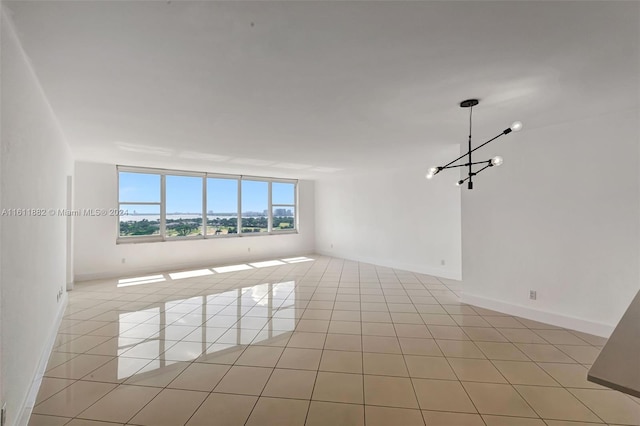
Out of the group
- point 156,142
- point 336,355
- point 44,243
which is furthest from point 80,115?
point 336,355

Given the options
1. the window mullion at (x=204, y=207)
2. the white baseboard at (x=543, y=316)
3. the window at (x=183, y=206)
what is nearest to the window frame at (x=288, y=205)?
the window mullion at (x=204, y=207)

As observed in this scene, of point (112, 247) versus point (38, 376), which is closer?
point (38, 376)

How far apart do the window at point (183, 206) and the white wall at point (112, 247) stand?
36 cm

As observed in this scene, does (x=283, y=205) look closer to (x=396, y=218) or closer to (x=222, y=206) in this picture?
(x=222, y=206)

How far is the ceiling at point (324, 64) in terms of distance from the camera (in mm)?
1479

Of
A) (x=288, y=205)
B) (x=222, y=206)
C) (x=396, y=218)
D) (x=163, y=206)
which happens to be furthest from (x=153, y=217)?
(x=396, y=218)

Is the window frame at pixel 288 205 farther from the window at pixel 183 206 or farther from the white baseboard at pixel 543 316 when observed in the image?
the white baseboard at pixel 543 316

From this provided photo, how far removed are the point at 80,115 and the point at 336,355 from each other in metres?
3.60

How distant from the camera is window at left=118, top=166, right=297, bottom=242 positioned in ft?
20.7

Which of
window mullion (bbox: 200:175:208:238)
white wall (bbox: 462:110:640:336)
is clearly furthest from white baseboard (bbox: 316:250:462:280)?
window mullion (bbox: 200:175:208:238)

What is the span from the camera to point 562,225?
3340mm

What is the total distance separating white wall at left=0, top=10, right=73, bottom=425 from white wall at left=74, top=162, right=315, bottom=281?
3.28m

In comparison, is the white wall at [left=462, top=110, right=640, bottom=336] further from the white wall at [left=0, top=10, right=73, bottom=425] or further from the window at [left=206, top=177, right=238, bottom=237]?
the window at [left=206, top=177, right=238, bottom=237]

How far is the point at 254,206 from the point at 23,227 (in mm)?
6272
